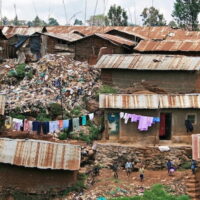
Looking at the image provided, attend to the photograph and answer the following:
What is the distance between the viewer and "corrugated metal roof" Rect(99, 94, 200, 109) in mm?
19281

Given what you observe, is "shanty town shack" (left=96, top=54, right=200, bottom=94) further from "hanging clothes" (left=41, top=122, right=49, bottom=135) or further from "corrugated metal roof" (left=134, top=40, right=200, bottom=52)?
"hanging clothes" (left=41, top=122, right=49, bottom=135)

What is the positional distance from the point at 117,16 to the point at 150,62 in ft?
109

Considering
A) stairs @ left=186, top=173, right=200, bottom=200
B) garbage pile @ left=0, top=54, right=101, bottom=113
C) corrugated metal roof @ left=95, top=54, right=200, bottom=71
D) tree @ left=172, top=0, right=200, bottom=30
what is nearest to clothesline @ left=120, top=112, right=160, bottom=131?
stairs @ left=186, top=173, right=200, bottom=200

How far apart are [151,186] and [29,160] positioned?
14.9ft

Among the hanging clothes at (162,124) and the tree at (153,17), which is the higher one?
the tree at (153,17)

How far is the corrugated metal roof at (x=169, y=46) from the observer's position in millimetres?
26219

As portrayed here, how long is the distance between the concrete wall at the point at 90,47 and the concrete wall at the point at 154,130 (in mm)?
8920

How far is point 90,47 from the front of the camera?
92.7ft

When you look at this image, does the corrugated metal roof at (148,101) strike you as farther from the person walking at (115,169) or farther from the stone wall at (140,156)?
the person walking at (115,169)

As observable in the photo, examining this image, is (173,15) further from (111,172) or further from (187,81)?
(111,172)

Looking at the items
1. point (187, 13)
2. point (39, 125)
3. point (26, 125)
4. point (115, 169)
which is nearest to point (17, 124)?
point (26, 125)

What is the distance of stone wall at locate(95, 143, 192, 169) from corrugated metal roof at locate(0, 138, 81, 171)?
8.23 feet

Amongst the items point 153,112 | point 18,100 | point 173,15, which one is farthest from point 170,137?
point 173,15

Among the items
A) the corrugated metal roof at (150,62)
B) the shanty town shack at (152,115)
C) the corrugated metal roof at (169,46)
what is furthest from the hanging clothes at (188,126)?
the corrugated metal roof at (169,46)
